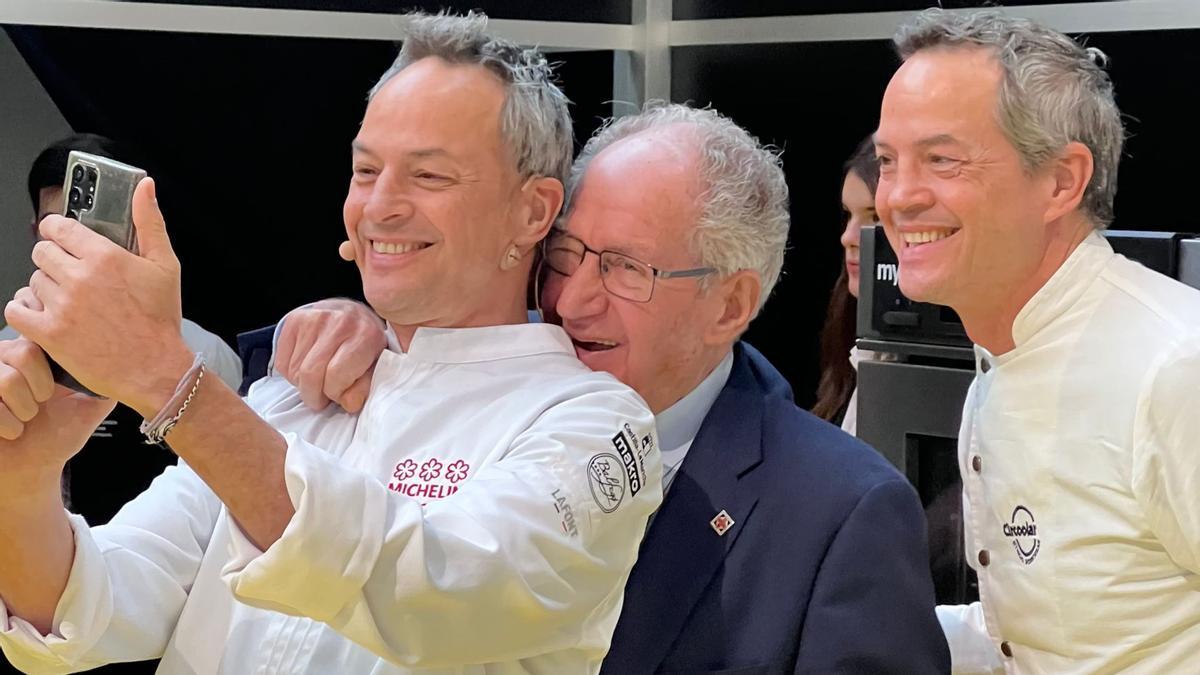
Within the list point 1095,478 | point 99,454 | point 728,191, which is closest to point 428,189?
point 728,191

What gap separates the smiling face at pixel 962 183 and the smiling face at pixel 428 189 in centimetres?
44

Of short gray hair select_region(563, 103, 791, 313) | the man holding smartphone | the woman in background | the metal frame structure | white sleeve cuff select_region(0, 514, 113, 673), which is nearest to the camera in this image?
white sleeve cuff select_region(0, 514, 113, 673)

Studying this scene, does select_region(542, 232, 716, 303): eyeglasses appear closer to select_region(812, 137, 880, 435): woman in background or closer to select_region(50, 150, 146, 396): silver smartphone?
select_region(50, 150, 146, 396): silver smartphone

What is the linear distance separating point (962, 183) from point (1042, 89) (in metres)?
0.13

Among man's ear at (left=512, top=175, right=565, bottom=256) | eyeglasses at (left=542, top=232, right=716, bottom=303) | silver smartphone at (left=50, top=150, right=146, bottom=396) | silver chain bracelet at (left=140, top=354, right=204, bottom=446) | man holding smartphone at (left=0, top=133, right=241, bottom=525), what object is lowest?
man holding smartphone at (left=0, top=133, right=241, bottom=525)

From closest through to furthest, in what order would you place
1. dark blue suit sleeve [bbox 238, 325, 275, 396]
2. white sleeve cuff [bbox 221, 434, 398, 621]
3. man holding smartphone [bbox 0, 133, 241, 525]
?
white sleeve cuff [bbox 221, 434, 398, 621], dark blue suit sleeve [bbox 238, 325, 275, 396], man holding smartphone [bbox 0, 133, 241, 525]

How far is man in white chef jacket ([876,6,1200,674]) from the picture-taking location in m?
1.42

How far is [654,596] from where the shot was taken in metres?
1.57

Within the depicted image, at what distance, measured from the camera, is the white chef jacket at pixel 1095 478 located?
1.38 m

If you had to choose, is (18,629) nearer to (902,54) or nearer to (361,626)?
(361,626)

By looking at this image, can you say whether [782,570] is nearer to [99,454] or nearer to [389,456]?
[389,456]

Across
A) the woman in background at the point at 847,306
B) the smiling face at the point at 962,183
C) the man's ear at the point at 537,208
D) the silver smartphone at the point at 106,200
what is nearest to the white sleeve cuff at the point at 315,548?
the silver smartphone at the point at 106,200

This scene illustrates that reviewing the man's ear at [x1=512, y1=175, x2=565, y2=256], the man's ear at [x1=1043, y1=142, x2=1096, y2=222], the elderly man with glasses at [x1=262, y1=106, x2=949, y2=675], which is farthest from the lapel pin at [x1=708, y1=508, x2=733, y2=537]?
the man's ear at [x1=1043, y1=142, x2=1096, y2=222]

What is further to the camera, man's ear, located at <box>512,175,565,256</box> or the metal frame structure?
the metal frame structure
